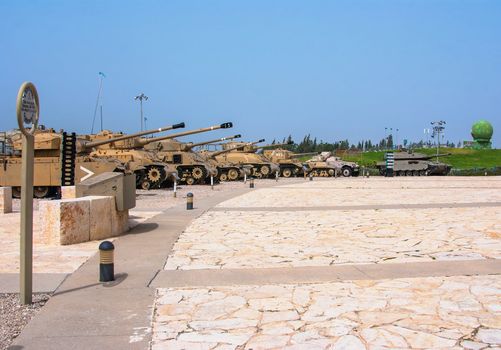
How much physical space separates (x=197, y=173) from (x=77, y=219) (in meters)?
25.0

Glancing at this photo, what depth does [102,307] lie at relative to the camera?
524cm

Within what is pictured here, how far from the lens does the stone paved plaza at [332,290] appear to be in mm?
4355

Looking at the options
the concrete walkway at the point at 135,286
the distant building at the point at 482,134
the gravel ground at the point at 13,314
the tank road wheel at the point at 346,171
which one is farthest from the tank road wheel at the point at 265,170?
the distant building at the point at 482,134

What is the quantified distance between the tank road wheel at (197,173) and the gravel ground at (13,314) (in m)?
28.4

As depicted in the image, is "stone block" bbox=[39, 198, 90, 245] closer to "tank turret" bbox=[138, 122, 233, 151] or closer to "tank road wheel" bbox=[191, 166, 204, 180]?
"tank turret" bbox=[138, 122, 233, 151]

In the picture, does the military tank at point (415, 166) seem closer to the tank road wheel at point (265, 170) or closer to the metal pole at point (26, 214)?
the tank road wheel at point (265, 170)

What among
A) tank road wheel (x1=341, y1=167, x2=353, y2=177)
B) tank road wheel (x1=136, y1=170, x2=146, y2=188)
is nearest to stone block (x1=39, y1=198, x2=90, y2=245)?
tank road wheel (x1=136, y1=170, x2=146, y2=188)

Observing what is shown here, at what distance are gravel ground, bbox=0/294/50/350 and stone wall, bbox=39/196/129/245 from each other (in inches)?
130

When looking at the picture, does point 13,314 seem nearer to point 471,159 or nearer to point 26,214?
point 26,214

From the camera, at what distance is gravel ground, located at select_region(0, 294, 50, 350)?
4.47 meters

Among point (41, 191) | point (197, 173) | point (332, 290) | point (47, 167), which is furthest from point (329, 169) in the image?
point (332, 290)

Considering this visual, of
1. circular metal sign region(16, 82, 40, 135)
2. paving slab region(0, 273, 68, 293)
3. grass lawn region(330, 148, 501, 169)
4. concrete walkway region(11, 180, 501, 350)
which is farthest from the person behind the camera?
grass lawn region(330, 148, 501, 169)

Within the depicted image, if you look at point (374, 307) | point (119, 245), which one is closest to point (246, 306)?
point (374, 307)

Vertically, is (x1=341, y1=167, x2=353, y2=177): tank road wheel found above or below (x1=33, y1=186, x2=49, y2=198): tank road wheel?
above
